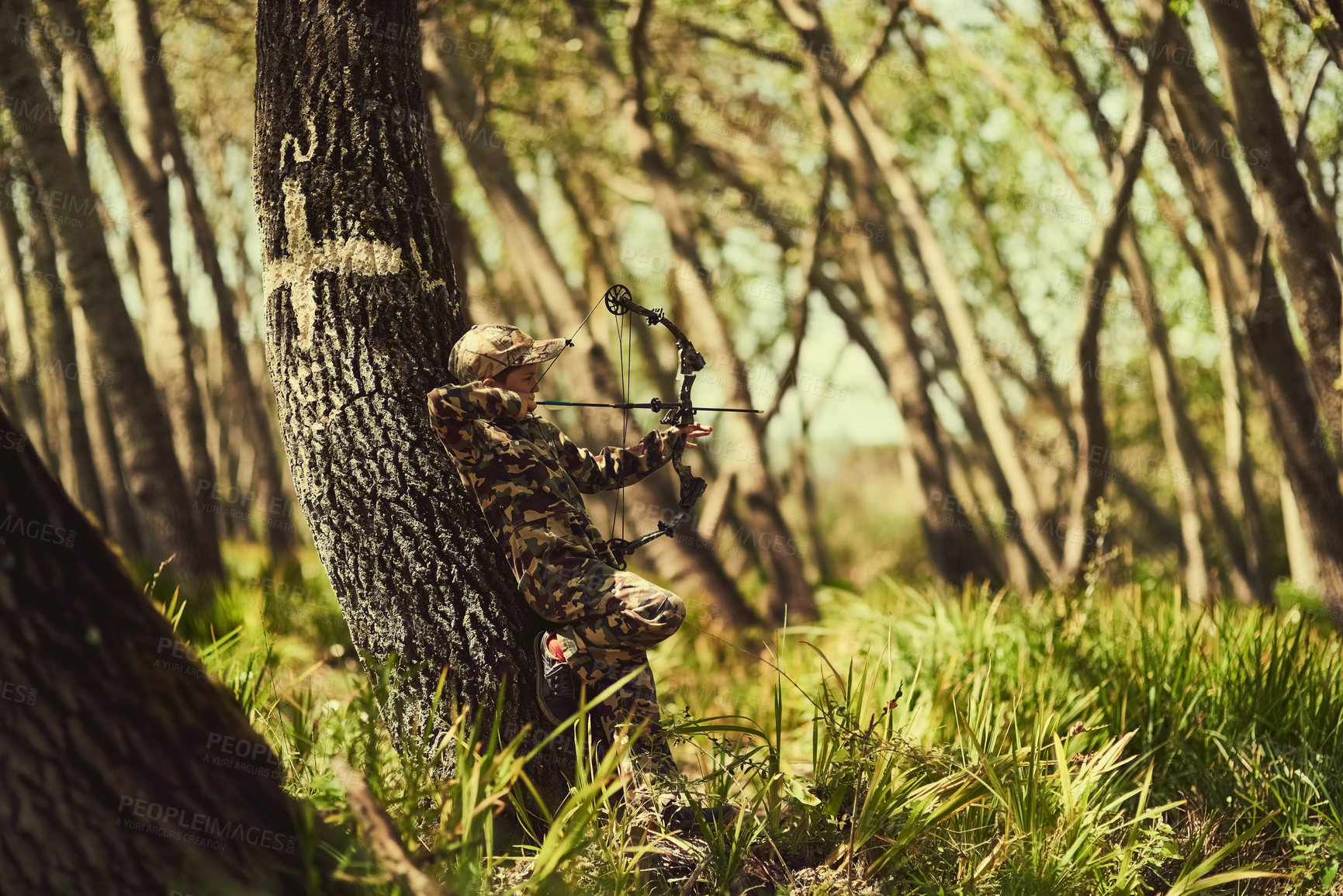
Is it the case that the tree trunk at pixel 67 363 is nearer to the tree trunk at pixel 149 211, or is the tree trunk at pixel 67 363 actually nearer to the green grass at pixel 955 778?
the tree trunk at pixel 149 211

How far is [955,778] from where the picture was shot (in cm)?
335

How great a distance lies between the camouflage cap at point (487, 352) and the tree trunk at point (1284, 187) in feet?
13.0

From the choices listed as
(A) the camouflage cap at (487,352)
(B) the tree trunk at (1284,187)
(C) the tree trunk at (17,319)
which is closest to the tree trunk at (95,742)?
(A) the camouflage cap at (487,352)

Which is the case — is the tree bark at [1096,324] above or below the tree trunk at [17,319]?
below

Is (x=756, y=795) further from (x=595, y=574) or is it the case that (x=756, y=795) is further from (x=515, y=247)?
(x=515, y=247)

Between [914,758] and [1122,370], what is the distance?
15911mm

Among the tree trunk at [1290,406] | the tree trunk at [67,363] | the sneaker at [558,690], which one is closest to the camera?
the sneaker at [558,690]

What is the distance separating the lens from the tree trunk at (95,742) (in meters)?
2.05

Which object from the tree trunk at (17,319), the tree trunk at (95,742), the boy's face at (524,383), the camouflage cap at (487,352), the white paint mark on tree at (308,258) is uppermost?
the tree trunk at (17,319)

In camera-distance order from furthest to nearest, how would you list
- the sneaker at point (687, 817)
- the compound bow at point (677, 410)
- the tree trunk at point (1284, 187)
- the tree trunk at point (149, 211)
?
the tree trunk at point (149, 211)
the tree trunk at point (1284, 187)
the compound bow at point (677, 410)
the sneaker at point (687, 817)

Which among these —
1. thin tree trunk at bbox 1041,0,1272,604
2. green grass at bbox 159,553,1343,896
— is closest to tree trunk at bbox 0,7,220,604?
green grass at bbox 159,553,1343,896

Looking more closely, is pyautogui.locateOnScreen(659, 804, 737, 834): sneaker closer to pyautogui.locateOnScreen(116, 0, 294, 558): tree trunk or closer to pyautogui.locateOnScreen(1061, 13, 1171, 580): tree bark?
pyautogui.locateOnScreen(1061, 13, 1171, 580): tree bark

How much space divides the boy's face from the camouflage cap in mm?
36

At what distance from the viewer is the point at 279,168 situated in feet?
10.9
